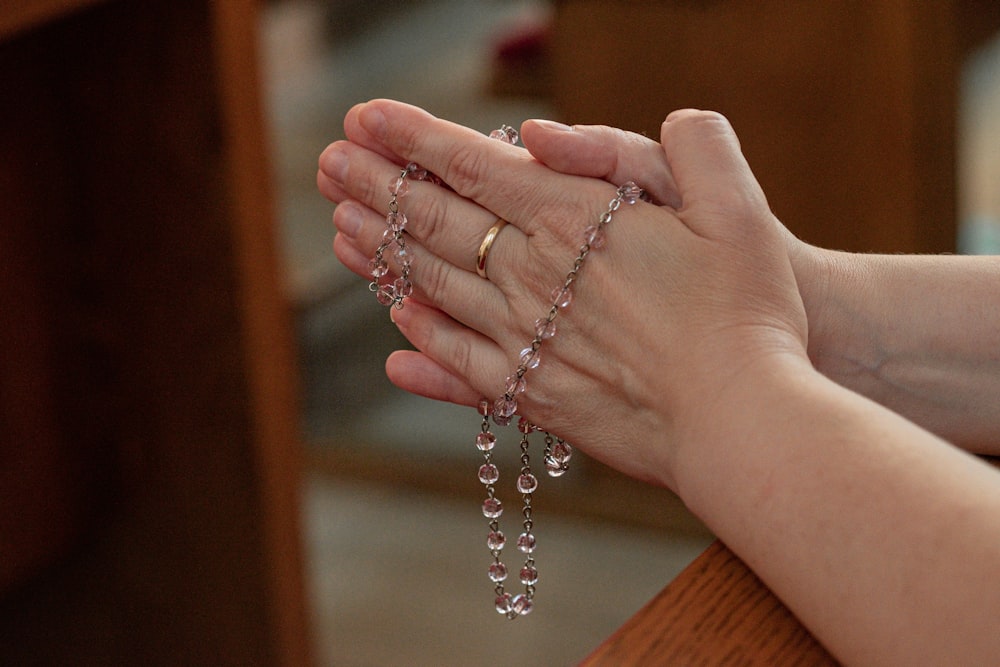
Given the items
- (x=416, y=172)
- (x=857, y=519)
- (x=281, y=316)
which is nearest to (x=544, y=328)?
(x=416, y=172)

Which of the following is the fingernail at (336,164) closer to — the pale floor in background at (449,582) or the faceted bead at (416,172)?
the faceted bead at (416,172)

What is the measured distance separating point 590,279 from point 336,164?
18cm

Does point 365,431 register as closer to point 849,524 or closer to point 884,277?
point 884,277

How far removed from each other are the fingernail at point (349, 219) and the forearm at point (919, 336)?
26 centimetres

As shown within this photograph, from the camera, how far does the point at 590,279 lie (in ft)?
2.05

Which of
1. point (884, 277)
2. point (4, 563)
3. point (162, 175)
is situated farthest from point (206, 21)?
point (884, 277)

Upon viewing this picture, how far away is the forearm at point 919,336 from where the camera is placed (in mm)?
637

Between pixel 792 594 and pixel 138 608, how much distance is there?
99 centimetres

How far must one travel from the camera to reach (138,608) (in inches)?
51.9

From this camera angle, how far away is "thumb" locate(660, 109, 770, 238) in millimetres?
583

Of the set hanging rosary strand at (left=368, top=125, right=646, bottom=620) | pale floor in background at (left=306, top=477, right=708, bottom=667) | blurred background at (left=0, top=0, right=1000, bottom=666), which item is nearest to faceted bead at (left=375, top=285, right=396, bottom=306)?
hanging rosary strand at (left=368, top=125, right=646, bottom=620)

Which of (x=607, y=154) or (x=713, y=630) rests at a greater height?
(x=607, y=154)

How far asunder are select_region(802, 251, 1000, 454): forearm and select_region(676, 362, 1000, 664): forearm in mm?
139

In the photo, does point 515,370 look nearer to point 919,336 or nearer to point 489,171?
point 489,171
